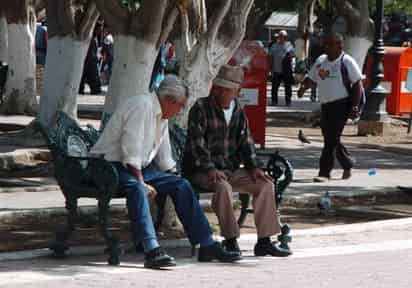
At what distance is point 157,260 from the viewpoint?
907cm

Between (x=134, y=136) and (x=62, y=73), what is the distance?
8.97m

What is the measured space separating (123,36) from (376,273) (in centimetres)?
404

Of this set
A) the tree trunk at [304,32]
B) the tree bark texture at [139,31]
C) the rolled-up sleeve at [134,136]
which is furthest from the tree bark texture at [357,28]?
the tree trunk at [304,32]

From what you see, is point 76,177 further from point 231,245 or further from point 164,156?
point 231,245

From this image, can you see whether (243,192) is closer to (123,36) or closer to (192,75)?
(192,75)

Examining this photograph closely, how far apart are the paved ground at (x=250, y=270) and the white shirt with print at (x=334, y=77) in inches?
177

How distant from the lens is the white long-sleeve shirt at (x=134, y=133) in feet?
30.7

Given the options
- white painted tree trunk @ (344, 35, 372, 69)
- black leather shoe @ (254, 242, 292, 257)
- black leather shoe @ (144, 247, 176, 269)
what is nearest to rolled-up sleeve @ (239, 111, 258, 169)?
black leather shoe @ (254, 242, 292, 257)

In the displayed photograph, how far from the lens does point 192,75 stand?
440 inches

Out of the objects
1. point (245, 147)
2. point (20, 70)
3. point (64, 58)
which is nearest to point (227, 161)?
point (245, 147)

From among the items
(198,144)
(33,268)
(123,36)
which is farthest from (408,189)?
(33,268)

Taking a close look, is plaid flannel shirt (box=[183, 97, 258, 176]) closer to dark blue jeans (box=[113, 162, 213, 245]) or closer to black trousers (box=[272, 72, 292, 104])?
dark blue jeans (box=[113, 162, 213, 245])

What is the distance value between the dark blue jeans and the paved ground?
25 centimetres

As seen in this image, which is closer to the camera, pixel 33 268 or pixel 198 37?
pixel 33 268
